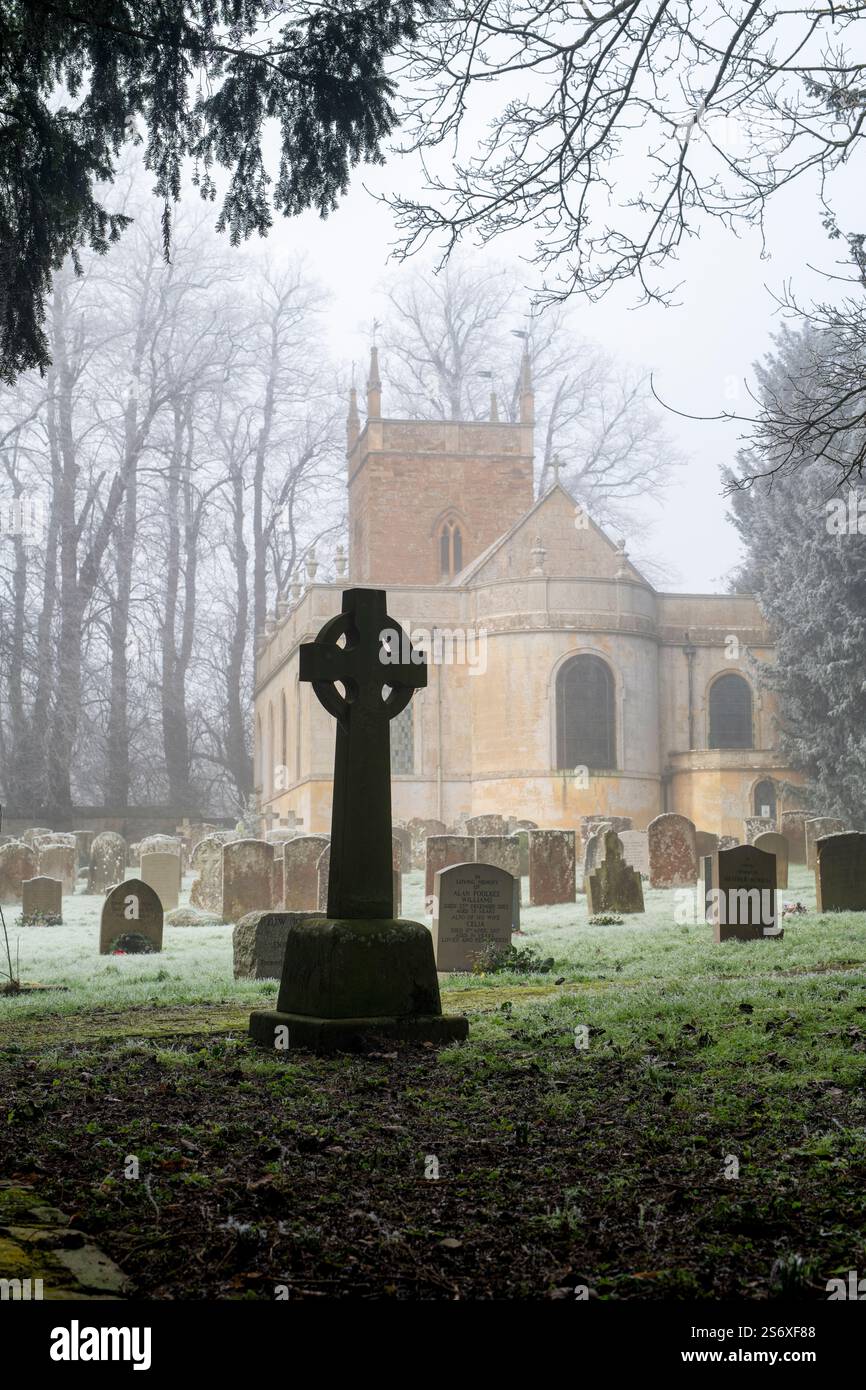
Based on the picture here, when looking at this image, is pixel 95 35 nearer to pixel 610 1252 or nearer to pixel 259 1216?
pixel 259 1216

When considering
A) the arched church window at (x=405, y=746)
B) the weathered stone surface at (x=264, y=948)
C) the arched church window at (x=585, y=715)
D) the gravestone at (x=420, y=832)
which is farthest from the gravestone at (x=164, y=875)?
the arched church window at (x=585, y=715)

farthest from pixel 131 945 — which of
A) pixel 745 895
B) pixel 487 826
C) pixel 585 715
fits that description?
pixel 585 715

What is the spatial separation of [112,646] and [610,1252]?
43746mm

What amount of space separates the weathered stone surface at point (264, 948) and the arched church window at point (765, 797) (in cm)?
2561

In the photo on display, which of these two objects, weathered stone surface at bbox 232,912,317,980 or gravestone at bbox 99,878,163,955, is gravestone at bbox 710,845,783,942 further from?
gravestone at bbox 99,878,163,955

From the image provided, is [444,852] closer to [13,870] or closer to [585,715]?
[13,870]

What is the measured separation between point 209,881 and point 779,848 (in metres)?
8.93

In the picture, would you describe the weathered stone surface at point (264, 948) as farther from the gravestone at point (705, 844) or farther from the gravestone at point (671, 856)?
the gravestone at point (705, 844)

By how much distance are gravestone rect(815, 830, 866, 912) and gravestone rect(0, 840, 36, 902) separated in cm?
1417

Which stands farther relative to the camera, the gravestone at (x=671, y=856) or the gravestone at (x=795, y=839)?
→ the gravestone at (x=795, y=839)

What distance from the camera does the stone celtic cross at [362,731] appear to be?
716cm

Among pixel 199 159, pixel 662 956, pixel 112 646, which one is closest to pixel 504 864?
pixel 662 956

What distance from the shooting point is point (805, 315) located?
7.97 meters
